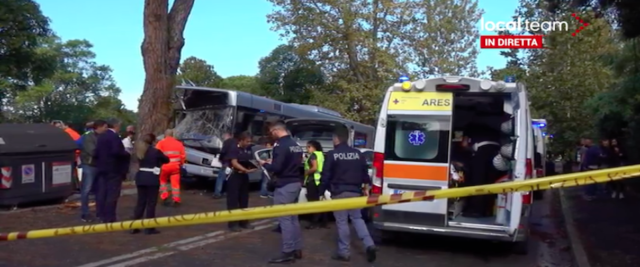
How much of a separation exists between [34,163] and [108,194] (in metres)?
2.80

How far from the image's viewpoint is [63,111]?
63.8 m

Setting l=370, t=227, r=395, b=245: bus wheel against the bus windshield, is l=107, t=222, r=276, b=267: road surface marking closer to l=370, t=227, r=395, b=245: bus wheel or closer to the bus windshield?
l=370, t=227, r=395, b=245: bus wheel

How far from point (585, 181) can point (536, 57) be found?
2359cm

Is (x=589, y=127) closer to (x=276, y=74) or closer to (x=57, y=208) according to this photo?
(x=57, y=208)

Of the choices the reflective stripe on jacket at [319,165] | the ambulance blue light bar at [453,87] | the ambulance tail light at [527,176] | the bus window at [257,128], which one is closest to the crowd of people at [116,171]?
the reflective stripe on jacket at [319,165]

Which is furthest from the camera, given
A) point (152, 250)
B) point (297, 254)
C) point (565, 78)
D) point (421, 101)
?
point (565, 78)

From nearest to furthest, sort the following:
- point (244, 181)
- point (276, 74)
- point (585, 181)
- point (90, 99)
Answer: point (585, 181)
point (244, 181)
point (276, 74)
point (90, 99)

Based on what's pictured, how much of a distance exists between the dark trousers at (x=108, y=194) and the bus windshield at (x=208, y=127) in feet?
22.3

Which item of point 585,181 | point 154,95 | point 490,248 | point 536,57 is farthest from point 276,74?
point 585,181

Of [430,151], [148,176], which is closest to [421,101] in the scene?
[430,151]

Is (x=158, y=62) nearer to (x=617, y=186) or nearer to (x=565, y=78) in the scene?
(x=617, y=186)

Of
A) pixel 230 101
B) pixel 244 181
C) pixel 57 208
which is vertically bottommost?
pixel 57 208

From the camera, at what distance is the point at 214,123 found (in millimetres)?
17469

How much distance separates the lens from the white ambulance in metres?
8.70
